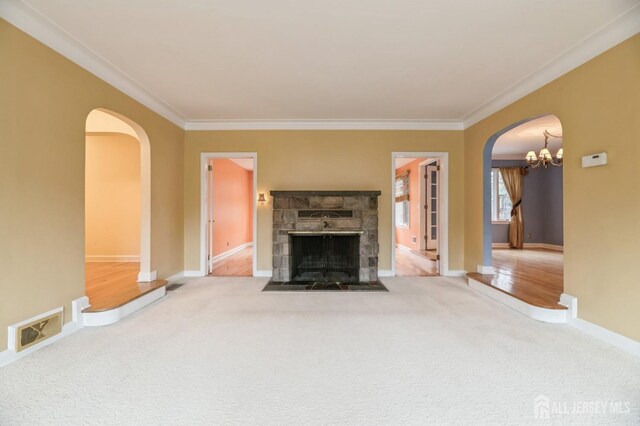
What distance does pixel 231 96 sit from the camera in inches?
143

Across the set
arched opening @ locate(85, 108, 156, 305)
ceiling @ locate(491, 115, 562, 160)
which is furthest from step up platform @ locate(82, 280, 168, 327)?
ceiling @ locate(491, 115, 562, 160)

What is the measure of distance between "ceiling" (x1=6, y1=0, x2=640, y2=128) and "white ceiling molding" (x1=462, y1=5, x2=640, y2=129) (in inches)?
0.4

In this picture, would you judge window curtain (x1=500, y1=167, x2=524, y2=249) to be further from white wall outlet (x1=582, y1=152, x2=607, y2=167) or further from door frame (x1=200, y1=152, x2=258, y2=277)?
door frame (x1=200, y1=152, x2=258, y2=277)

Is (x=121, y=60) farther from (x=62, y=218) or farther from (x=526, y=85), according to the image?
(x=526, y=85)

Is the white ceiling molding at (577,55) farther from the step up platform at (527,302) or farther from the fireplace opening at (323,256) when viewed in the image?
the fireplace opening at (323,256)

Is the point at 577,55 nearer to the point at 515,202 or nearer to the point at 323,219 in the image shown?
the point at 323,219

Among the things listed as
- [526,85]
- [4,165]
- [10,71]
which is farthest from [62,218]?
[526,85]

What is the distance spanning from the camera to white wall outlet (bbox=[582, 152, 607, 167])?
2.39 metres

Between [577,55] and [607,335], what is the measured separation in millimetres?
2636

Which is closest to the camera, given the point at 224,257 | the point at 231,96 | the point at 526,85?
the point at 526,85

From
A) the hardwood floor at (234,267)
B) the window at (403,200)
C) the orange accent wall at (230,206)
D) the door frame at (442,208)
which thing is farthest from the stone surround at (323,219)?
the window at (403,200)

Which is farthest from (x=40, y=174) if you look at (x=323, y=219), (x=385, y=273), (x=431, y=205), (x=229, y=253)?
(x=431, y=205)

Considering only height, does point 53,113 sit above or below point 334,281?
above

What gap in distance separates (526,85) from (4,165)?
17.0ft
